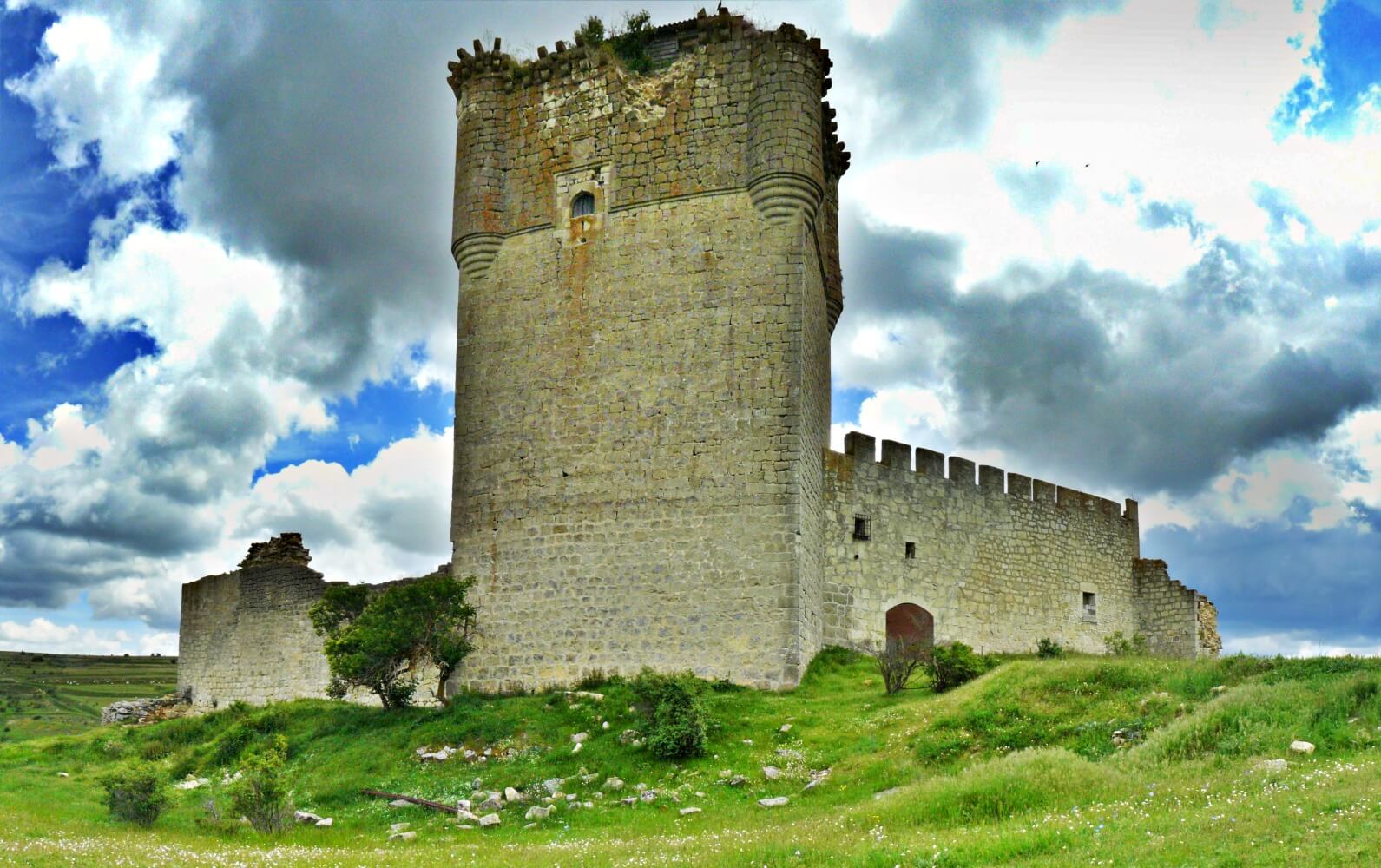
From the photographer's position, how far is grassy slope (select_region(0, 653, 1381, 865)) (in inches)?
357

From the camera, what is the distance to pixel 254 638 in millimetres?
30297

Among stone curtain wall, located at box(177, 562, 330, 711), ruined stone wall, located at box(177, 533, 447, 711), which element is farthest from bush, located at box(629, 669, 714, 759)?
stone curtain wall, located at box(177, 562, 330, 711)

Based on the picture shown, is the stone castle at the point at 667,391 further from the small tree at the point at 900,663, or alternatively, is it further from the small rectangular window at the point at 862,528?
the small tree at the point at 900,663

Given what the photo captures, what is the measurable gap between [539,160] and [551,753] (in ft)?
39.1

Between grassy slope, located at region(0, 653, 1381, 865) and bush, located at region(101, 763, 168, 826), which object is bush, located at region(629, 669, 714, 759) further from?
bush, located at region(101, 763, 168, 826)

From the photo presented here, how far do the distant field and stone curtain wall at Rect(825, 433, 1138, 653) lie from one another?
23.6 m

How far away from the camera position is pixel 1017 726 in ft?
46.7

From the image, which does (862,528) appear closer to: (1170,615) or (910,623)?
(910,623)

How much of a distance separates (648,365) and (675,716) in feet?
23.2

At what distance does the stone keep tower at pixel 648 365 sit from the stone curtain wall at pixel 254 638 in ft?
30.4

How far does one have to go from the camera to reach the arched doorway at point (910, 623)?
23.9 metres

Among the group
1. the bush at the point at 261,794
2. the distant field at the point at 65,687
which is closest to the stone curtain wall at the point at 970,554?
the bush at the point at 261,794

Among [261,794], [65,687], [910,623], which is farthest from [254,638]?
[65,687]

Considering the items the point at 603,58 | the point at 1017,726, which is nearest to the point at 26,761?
the point at 603,58
